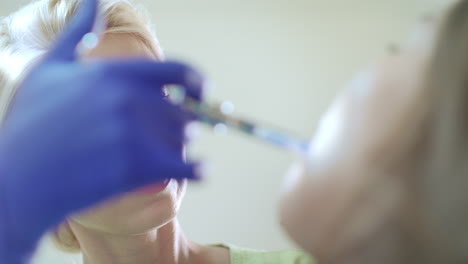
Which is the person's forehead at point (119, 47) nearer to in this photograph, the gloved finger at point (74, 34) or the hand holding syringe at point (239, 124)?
the gloved finger at point (74, 34)

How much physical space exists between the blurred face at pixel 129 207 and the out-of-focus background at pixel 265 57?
59 centimetres

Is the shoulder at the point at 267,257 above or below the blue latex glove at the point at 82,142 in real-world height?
below

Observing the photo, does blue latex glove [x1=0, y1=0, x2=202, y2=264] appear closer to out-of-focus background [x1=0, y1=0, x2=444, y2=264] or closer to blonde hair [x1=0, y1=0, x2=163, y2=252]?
blonde hair [x1=0, y1=0, x2=163, y2=252]

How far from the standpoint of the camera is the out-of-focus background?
1.23 meters

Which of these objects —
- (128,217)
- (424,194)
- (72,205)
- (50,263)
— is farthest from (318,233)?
(50,263)

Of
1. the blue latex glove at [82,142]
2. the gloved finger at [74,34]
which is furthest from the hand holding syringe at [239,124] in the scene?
the gloved finger at [74,34]

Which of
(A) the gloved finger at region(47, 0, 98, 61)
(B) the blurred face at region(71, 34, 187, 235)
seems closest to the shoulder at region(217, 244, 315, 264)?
(B) the blurred face at region(71, 34, 187, 235)

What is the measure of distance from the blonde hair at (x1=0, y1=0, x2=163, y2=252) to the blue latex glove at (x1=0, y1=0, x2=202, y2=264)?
27 cm

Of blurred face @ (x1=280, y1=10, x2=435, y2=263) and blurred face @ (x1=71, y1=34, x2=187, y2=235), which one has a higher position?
blurred face @ (x1=280, y1=10, x2=435, y2=263)

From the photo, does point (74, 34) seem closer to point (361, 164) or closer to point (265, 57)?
point (361, 164)

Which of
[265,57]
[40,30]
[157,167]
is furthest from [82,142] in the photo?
[265,57]

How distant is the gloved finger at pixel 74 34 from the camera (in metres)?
0.43

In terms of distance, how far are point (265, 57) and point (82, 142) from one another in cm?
91

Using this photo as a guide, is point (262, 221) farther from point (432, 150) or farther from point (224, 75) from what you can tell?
point (432, 150)
